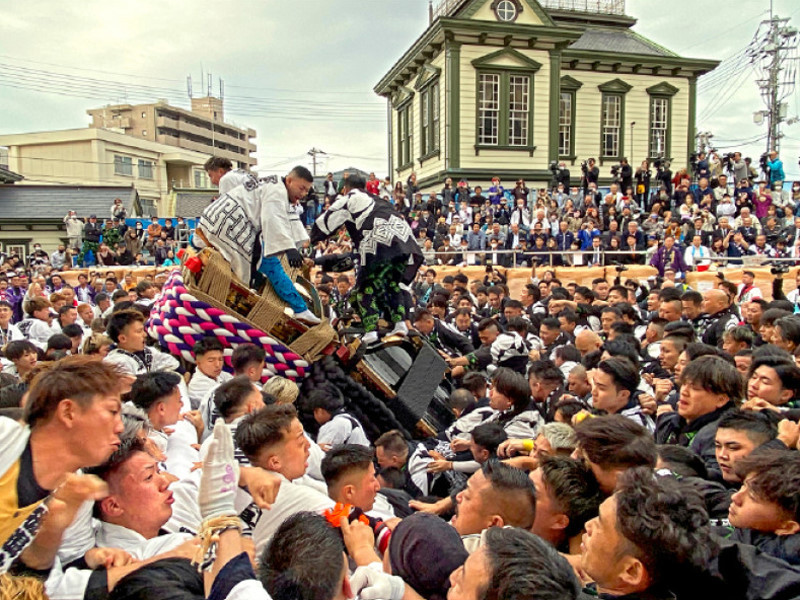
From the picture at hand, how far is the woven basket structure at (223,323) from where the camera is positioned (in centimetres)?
433

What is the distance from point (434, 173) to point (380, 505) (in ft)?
58.8

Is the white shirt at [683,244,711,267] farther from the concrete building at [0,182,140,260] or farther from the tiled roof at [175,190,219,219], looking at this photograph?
the tiled roof at [175,190,219,219]

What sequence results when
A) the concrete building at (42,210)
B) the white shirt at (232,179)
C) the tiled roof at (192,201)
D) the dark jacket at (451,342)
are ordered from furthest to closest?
the tiled roof at (192,201) → the concrete building at (42,210) → the dark jacket at (451,342) → the white shirt at (232,179)

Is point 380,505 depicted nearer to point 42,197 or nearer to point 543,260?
point 543,260

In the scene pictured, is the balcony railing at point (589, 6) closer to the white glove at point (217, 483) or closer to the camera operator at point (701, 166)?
the camera operator at point (701, 166)

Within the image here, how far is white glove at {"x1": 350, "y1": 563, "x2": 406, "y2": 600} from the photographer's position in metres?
1.77

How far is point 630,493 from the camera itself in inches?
72.9

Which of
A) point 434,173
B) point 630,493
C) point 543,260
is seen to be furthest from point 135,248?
point 630,493

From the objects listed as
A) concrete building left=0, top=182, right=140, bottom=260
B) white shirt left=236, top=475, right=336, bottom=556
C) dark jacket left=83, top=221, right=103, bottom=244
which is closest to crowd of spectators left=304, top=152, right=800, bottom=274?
dark jacket left=83, top=221, right=103, bottom=244

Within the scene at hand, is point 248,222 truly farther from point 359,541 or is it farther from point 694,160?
point 694,160

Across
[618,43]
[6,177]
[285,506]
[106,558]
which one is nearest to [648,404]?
[285,506]

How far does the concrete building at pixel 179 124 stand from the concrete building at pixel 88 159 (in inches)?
342

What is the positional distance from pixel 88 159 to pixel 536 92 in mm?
35361

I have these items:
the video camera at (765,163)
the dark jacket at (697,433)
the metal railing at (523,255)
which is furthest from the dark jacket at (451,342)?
the video camera at (765,163)
